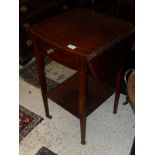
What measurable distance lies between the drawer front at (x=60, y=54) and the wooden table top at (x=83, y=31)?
38mm

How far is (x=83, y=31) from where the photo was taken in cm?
133

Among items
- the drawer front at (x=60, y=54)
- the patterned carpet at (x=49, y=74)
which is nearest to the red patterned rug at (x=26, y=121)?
the patterned carpet at (x=49, y=74)

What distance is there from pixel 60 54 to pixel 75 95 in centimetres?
50

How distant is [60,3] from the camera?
7.55 ft

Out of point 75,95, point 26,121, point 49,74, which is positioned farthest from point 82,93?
point 49,74

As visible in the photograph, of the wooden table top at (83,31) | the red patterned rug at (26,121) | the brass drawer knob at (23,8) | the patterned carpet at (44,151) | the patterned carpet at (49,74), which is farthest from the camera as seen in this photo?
the patterned carpet at (49,74)

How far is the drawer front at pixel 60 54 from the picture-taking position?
123cm

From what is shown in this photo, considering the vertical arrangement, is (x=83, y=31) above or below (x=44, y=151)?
above

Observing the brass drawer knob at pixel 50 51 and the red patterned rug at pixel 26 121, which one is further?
the red patterned rug at pixel 26 121

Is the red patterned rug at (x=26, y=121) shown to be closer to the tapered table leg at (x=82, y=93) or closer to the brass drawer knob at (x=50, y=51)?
the tapered table leg at (x=82, y=93)

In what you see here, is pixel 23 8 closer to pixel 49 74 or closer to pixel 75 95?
pixel 49 74

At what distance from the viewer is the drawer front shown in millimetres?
1228
